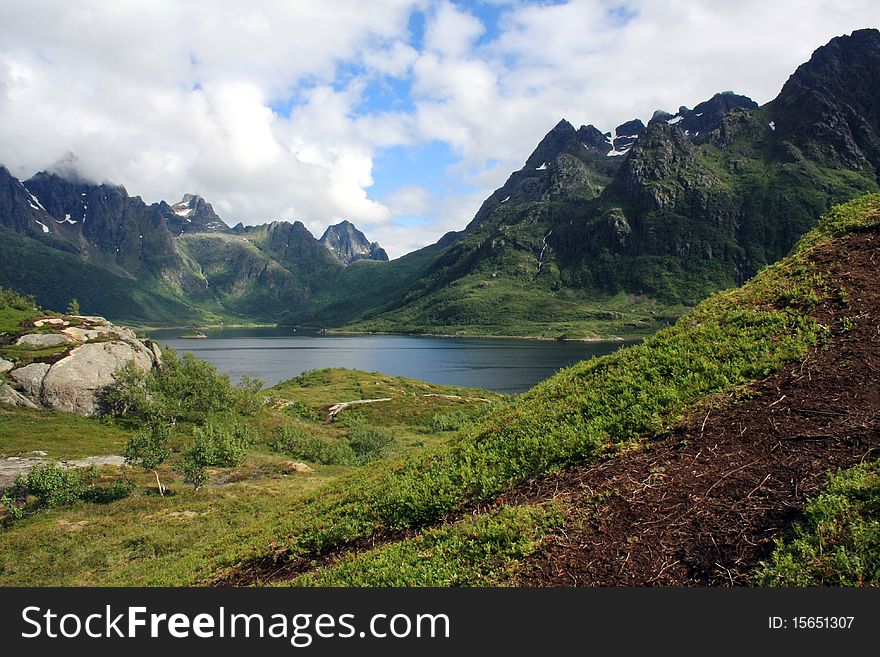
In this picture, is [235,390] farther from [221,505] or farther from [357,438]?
[221,505]

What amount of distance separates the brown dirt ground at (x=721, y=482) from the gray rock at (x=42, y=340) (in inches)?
3234

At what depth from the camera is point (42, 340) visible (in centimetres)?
6994

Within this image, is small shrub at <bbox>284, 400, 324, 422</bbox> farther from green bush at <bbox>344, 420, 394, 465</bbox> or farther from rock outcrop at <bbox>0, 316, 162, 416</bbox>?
rock outcrop at <bbox>0, 316, 162, 416</bbox>

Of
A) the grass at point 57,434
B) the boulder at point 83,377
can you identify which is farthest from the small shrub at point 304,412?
the grass at point 57,434

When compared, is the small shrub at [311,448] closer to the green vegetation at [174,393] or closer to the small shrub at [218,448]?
the green vegetation at [174,393]

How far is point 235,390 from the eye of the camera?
78.6 metres

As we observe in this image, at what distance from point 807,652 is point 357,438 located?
6371 centimetres

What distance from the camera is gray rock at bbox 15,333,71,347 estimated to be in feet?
225

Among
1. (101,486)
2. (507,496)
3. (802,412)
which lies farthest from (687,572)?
(101,486)

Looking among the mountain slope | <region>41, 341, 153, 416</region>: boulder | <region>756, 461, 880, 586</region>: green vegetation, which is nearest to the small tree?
<region>41, 341, 153, 416</region>: boulder

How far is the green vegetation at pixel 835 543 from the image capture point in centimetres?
617

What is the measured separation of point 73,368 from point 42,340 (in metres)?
10.9

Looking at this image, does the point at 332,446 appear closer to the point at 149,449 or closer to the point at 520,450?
the point at 149,449

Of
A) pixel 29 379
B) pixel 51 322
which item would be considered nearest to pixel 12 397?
pixel 29 379
